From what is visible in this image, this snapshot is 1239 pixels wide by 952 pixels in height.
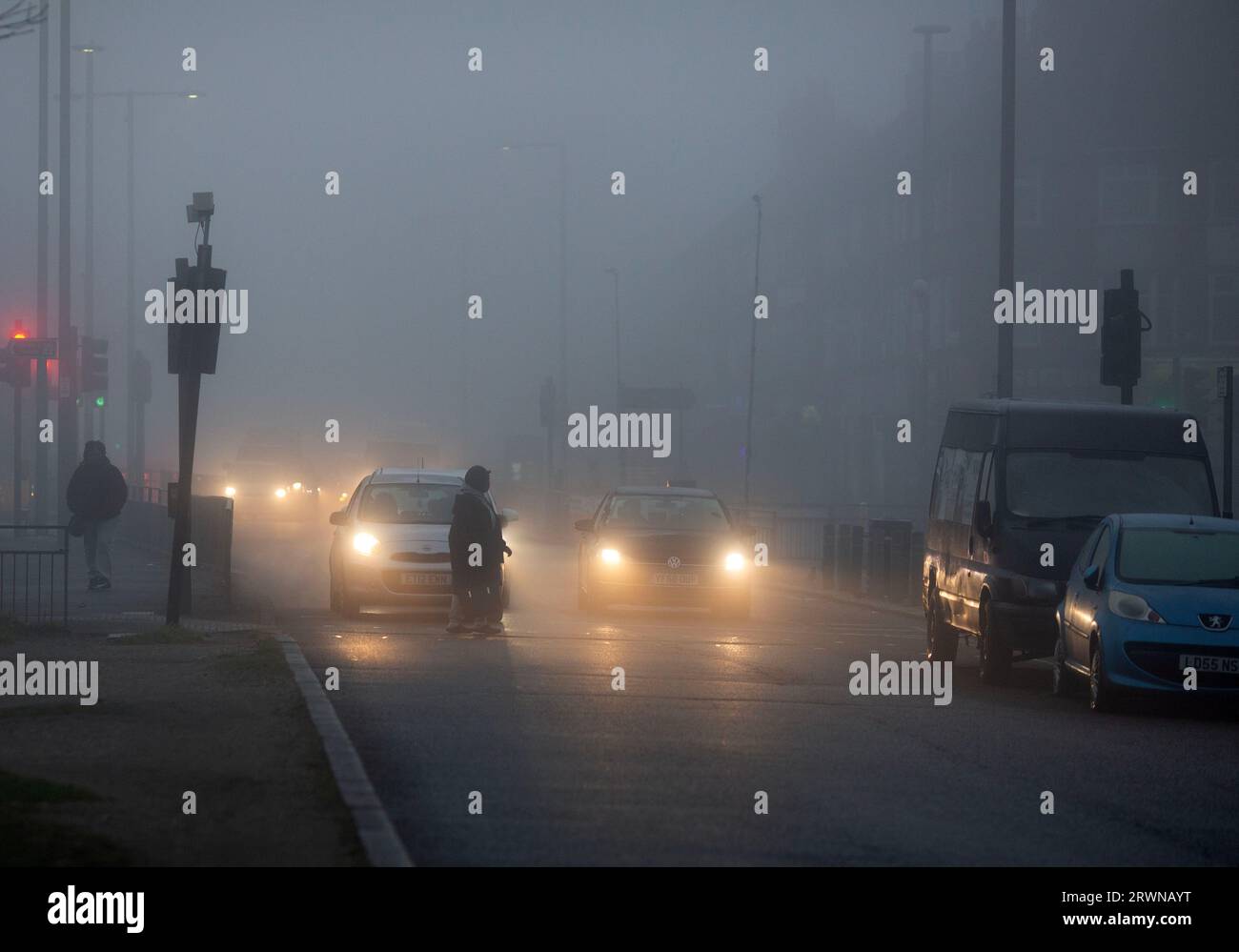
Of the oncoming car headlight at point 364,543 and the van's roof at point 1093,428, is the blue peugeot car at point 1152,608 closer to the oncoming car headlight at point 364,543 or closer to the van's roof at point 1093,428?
the van's roof at point 1093,428

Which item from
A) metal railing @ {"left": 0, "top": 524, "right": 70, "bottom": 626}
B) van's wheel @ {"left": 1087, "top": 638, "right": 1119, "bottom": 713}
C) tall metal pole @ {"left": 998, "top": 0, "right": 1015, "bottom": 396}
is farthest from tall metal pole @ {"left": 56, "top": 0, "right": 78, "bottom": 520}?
van's wheel @ {"left": 1087, "top": 638, "right": 1119, "bottom": 713}

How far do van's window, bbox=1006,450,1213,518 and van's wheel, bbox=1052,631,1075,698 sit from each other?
1.46m

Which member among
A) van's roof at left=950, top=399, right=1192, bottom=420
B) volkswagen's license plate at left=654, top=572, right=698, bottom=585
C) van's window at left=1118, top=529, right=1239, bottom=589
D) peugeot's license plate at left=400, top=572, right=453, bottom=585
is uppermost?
van's roof at left=950, top=399, right=1192, bottom=420

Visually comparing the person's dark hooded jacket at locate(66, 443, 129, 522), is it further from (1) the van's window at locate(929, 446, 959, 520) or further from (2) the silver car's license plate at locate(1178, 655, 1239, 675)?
(2) the silver car's license plate at locate(1178, 655, 1239, 675)

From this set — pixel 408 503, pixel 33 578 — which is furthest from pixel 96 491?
pixel 408 503

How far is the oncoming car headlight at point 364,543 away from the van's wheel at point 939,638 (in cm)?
665

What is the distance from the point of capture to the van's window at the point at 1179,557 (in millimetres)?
15164

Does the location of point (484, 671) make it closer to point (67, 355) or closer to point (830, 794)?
point (830, 794)

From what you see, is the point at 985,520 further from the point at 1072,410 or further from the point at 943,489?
the point at 943,489

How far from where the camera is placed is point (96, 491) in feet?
87.8

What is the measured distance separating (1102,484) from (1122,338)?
14.8 ft

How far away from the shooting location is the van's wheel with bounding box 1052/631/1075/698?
16.2 m

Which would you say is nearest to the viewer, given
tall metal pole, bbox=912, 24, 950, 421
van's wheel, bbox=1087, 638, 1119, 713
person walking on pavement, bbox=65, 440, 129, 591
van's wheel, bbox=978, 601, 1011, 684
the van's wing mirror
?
van's wheel, bbox=1087, 638, 1119, 713

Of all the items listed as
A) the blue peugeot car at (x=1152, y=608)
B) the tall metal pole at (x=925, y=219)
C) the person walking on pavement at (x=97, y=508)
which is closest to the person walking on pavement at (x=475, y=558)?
the blue peugeot car at (x=1152, y=608)
